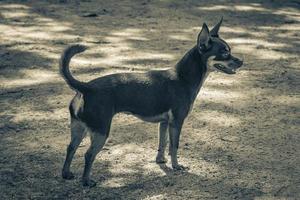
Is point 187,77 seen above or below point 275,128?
above

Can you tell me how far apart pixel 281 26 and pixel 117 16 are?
150 inches

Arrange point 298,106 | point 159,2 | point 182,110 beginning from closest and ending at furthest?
point 182,110 → point 298,106 → point 159,2

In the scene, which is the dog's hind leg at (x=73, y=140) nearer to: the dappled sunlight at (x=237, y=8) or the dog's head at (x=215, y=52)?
the dog's head at (x=215, y=52)

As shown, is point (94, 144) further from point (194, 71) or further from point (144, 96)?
point (194, 71)

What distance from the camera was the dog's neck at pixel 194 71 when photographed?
609cm

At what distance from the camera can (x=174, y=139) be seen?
604 centimetres

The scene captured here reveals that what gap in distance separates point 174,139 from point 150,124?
1.31 meters

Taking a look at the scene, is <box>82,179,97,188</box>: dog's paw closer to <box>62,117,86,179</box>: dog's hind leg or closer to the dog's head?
<box>62,117,86,179</box>: dog's hind leg

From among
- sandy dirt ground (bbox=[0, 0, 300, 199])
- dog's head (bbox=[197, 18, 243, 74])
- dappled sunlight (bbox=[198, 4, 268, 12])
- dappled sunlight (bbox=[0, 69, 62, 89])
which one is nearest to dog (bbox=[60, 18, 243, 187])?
dog's head (bbox=[197, 18, 243, 74])

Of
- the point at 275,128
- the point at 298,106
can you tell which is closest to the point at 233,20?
the point at 298,106

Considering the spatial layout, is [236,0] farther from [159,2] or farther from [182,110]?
[182,110]

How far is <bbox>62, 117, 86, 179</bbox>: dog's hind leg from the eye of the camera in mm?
5579

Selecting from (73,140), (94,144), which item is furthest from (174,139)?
(73,140)

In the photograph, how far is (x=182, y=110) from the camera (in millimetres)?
5984
